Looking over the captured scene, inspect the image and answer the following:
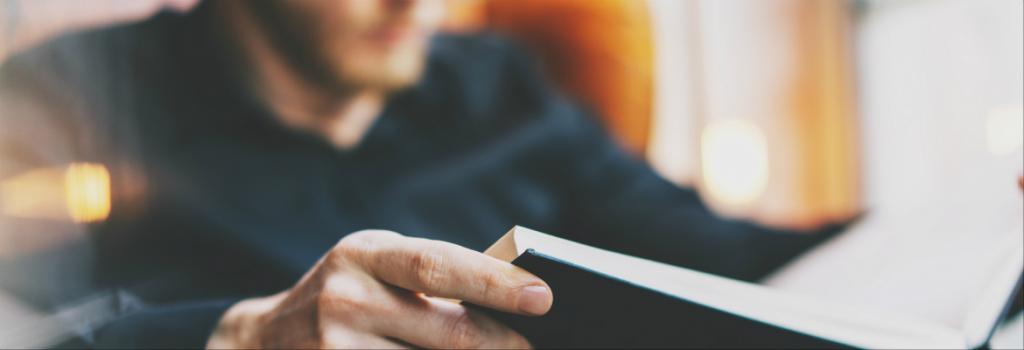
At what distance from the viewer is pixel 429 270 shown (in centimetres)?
29

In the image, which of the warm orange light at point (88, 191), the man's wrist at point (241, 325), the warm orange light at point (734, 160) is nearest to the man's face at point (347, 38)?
the warm orange light at point (88, 191)

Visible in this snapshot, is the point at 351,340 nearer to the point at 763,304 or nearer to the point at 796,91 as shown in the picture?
the point at 763,304

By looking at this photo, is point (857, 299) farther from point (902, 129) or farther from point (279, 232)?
point (902, 129)

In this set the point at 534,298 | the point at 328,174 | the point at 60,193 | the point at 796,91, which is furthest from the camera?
the point at 796,91

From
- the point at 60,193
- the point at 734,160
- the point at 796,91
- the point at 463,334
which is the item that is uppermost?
the point at 796,91

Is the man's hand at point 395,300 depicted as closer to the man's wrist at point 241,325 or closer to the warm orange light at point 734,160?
the man's wrist at point 241,325

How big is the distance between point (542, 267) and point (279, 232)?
→ 404mm

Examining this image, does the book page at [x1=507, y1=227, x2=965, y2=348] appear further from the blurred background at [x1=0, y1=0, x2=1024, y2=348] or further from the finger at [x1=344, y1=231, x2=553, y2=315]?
the blurred background at [x1=0, y1=0, x2=1024, y2=348]

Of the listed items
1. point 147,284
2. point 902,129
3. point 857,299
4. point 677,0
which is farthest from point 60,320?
point 902,129

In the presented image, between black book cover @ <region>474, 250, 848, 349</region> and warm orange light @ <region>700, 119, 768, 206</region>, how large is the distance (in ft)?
4.16

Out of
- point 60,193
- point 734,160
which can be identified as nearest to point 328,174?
point 60,193

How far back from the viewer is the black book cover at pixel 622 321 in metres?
0.28

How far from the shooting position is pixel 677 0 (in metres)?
1.49

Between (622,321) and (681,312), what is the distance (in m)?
0.03
